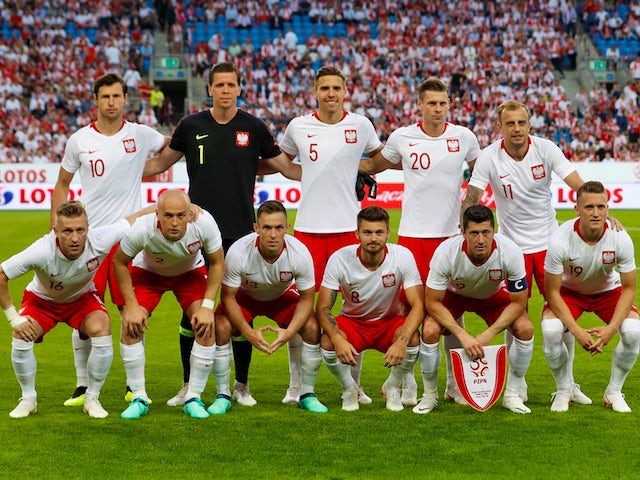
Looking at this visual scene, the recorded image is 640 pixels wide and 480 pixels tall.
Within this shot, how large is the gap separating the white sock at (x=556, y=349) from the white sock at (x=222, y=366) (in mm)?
2202

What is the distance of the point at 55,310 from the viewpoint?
21.8ft

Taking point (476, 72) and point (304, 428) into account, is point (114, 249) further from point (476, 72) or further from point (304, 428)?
point (476, 72)

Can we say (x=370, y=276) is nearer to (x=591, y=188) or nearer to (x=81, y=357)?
(x=591, y=188)

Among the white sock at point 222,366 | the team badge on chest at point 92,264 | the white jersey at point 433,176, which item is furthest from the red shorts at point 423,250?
the team badge on chest at point 92,264

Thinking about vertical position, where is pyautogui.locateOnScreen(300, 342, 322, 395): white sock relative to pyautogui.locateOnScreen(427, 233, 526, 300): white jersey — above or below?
below

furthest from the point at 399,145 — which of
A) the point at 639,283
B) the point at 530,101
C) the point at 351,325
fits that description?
the point at 530,101

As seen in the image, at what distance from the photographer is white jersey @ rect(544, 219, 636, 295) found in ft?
21.7

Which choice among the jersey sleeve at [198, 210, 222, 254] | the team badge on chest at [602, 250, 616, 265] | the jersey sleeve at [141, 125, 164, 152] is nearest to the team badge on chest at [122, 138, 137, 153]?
the jersey sleeve at [141, 125, 164, 152]

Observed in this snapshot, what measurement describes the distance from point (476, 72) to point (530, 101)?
2.14 m

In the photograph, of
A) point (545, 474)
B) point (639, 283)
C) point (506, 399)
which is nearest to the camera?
point (545, 474)

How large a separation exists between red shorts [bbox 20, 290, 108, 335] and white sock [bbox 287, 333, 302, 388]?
4.75ft

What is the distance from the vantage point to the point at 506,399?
677cm

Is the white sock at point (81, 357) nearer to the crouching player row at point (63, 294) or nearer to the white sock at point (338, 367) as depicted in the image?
the crouching player row at point (63, 294)

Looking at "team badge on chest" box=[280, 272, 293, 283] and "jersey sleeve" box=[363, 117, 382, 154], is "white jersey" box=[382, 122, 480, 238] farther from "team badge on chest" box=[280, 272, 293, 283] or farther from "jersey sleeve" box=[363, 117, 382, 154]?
"team badge on chest" box=[280, 272, 293, 283]
